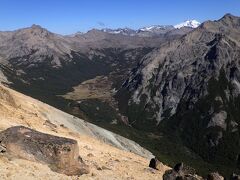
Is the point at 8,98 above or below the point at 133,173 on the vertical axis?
above

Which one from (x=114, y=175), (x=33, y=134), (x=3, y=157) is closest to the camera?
(x=3, y=157)

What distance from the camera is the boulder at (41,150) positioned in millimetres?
41556

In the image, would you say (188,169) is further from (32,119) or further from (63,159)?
(32,119)

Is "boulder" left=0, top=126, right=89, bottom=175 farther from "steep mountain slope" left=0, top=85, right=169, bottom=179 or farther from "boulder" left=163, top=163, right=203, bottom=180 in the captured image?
"boulder" left=163, top=163, right=203, bottom=180

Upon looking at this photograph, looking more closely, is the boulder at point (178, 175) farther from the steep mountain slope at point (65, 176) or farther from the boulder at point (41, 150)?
the boulder at point (41, 150)

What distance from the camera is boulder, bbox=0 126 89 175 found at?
41.6 metres

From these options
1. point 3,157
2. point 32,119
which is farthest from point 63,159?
point 32,119

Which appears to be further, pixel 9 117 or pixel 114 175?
pixel 9 117

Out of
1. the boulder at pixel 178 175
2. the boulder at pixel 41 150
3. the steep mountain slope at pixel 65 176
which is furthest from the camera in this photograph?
the boulder at pixel 178 175

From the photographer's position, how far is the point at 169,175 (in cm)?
5003

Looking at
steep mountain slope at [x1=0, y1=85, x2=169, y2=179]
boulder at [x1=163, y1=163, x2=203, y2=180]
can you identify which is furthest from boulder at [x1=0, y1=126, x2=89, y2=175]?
boulder at [x1=163, y1=163, x2=203, y2=180]

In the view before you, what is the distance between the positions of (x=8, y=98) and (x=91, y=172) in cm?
→ 3442

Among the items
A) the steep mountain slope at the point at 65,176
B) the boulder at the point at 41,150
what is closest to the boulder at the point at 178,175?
the steep mountain slope at the point at 65,176

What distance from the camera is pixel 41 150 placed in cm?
4206
